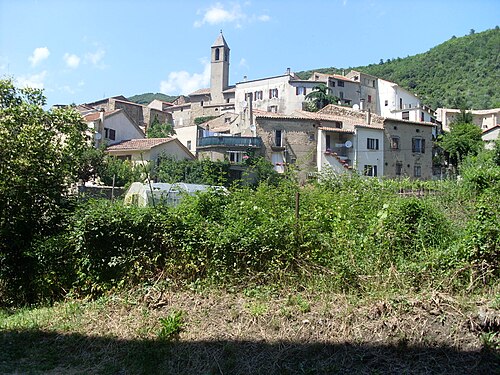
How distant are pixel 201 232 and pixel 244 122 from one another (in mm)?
40862

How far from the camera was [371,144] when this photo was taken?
1756 inches

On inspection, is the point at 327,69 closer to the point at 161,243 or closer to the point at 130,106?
the point at 130,106

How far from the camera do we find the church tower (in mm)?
80438

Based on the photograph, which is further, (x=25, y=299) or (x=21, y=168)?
(x=21, y=168)

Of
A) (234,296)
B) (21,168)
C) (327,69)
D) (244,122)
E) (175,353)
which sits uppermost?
(327,69)

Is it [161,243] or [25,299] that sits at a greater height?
[161,243]

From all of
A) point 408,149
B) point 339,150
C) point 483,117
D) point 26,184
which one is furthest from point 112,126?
point 483,117

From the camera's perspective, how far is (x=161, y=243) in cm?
812

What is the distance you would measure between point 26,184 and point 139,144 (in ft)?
104

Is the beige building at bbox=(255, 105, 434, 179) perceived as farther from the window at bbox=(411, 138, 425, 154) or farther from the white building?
the white building

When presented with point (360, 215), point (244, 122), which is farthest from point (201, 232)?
point (244, 122)

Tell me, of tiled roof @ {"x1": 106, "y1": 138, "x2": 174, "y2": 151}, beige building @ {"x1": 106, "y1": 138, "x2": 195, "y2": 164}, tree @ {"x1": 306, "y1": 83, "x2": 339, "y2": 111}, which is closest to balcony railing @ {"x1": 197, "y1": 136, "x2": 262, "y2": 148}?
beige building @ {"x1": 106, "y1": 138, "x2": 195, "y2": 164}

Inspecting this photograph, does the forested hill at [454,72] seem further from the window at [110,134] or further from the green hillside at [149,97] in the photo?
the window at [110,134]

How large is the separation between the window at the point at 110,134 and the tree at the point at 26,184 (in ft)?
98.9
